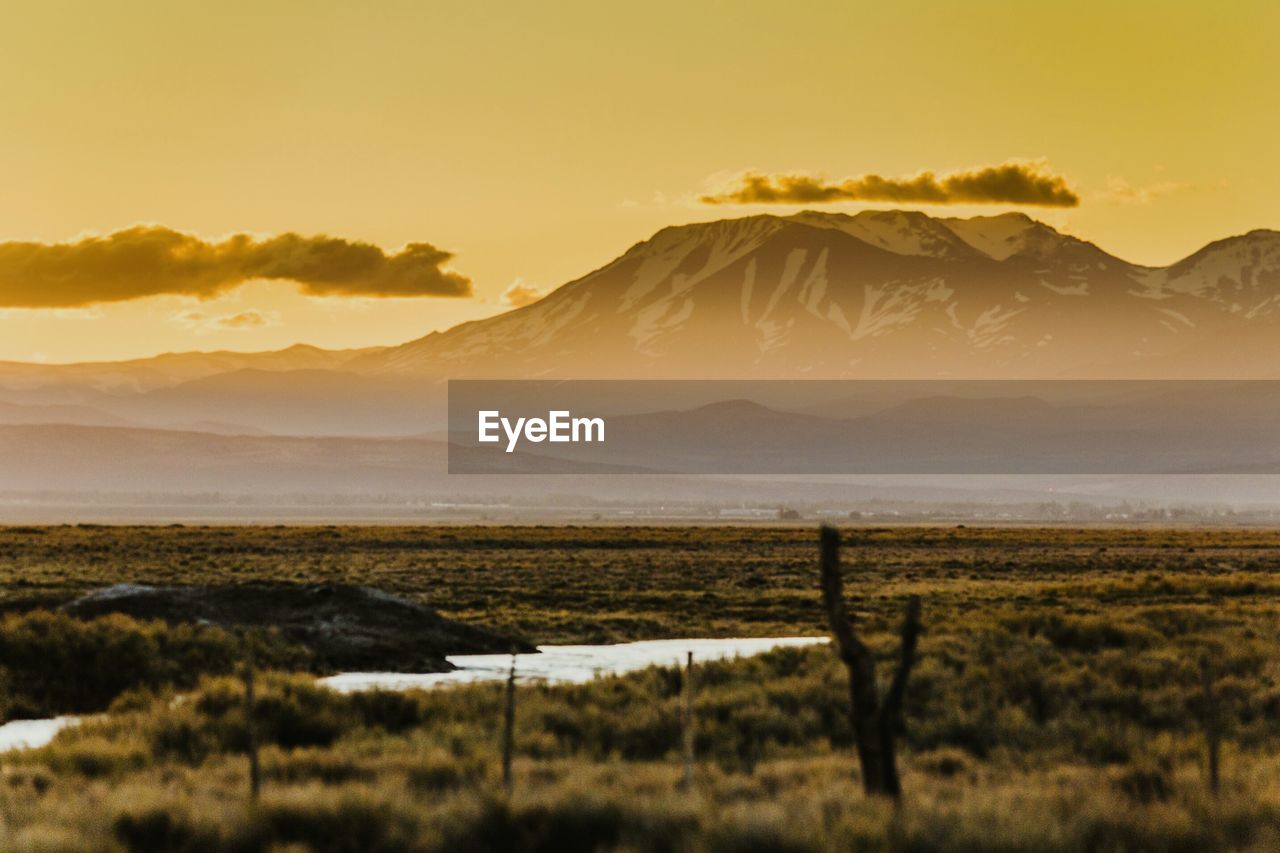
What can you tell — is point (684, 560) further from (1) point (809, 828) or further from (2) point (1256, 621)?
(1) point (809, 828)

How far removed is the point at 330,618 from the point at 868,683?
20.9m

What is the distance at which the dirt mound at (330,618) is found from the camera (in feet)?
111

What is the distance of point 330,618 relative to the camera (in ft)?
118

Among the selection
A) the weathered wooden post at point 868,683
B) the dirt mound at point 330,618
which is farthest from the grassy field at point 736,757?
the dirt mound at point 330,618

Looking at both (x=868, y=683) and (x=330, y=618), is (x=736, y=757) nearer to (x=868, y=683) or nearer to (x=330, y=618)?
(x=868, y=683)

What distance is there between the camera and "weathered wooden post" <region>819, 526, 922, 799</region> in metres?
16.8

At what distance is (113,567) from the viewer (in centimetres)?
7419

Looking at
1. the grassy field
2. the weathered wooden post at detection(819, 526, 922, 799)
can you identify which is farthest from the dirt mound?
the weathered wooden post at detection(819, 526, 922, 799)

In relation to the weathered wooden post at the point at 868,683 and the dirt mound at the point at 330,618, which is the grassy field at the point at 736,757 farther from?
the dirt mound at the point at 330,618

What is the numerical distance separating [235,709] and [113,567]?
175 feet

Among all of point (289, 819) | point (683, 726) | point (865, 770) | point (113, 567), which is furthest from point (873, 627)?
point (113, 567)

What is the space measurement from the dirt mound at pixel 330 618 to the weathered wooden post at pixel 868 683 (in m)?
16.7

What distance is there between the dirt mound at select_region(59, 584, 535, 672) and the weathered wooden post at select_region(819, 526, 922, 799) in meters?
16.7

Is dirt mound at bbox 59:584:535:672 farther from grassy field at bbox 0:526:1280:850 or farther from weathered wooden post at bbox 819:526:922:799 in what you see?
weathered wooden post at bbox 819:526:922:799
